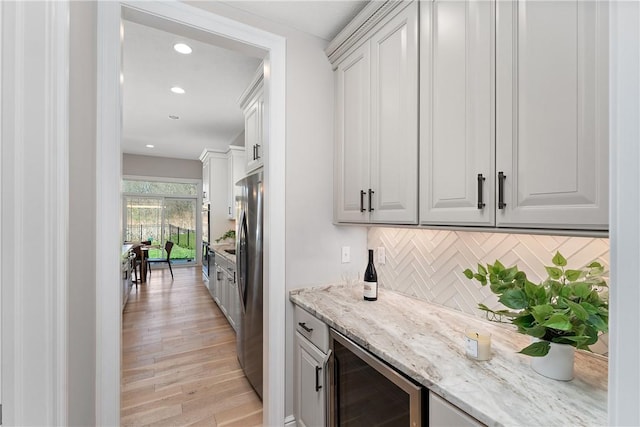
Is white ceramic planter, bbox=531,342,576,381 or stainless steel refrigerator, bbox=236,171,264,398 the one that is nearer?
white ceramic planter, bbox=531,342,576,381

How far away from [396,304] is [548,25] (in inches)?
54.0

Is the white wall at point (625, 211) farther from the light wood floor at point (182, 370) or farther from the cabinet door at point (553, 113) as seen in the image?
the light wood floor at point (182, 370)

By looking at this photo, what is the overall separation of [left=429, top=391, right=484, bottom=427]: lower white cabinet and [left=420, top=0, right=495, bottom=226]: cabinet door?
63 cm

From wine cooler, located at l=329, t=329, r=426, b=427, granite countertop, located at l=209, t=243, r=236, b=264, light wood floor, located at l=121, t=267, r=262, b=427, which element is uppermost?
granite countertop, located at l=209, t=243, r=236, b=264

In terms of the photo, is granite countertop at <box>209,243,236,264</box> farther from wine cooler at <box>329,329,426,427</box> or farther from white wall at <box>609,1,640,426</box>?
white wall at <box>609,1,640,426</box>

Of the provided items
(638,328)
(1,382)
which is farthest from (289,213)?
(638,328)

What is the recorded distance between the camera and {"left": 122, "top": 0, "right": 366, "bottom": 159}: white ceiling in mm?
1716

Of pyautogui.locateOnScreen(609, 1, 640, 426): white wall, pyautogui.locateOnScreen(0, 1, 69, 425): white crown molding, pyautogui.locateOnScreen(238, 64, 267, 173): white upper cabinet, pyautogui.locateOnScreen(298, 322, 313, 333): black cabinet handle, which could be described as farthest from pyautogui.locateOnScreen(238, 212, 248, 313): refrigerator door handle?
pyautogui.locateOnScreen(609, 1, 640, 426): white wall

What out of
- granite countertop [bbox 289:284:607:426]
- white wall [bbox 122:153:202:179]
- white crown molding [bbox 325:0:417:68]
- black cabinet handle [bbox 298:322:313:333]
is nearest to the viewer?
granite countertop [bbox 289:284:607:426]

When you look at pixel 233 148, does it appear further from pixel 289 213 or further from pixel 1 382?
pixel 1 382

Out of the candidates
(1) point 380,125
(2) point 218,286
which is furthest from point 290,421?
(2) point 218,286

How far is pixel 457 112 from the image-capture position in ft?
3.86

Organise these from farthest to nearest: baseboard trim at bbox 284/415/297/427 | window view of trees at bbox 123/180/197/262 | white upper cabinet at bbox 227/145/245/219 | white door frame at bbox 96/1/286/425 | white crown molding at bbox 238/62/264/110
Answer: window view of trees at bbox 123/180/197/262 → white upper cabinet at bbox 227/145/245/219 → white crown molding at bbox 238/62/264/110 → baseboard trim at bbox 284/415/297/427 → white door frame at bbox 96/1/286/425

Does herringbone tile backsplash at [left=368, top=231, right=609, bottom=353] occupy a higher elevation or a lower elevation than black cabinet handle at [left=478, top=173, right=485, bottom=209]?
lower
